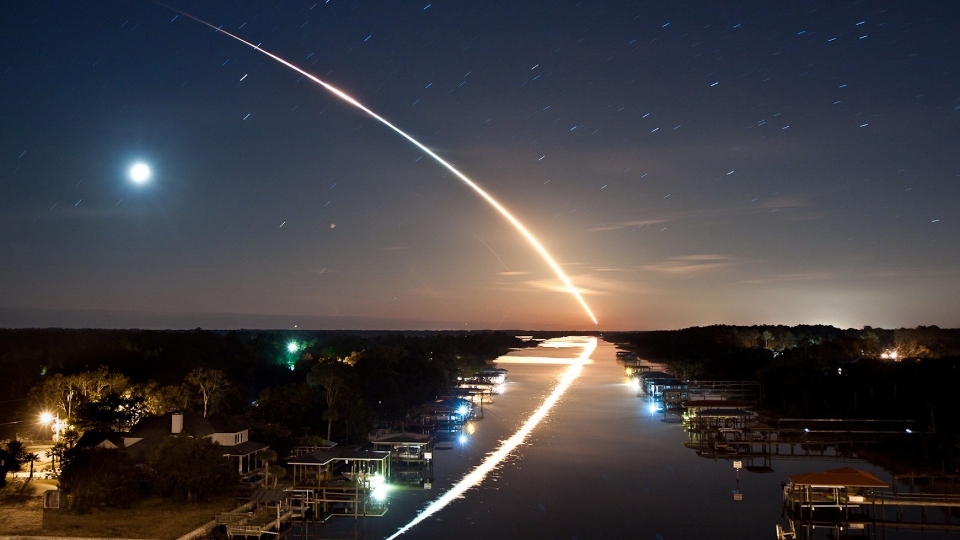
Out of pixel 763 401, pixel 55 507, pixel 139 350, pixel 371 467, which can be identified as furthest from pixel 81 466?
pixel 763 401

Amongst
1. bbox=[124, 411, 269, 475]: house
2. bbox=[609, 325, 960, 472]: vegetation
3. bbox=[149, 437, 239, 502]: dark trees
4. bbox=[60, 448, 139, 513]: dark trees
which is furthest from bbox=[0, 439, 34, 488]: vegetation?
bbox=[609, 325, 960, 472]: vegetation

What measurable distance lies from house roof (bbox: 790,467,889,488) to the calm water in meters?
1.82

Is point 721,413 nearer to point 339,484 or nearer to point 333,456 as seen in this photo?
point 333,456

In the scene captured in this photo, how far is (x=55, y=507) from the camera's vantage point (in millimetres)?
26031

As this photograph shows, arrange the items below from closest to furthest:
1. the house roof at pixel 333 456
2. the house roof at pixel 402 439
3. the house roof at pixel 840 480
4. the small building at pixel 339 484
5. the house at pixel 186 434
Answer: the house roof at pixel 840 480 → the small building at pixel 339 484 → the house at pixel 186 434 → the house roof at pixel 333 456 → the house roof at pixel 402 439

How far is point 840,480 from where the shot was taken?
90.9 ft

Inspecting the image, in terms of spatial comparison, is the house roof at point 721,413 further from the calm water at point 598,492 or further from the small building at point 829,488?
the small building at point 829,488

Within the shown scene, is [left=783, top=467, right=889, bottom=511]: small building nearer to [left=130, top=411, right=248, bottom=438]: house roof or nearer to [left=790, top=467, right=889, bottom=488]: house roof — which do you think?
[left=790, top=467, right=889, bottom=488]: house roof

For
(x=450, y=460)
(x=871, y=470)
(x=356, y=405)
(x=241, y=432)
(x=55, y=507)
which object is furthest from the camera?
(x=356, y=405)

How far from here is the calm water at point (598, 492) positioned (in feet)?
90.3

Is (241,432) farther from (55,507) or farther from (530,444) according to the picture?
(530,444)

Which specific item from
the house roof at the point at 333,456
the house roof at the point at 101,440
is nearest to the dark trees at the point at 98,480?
the house roof at the point at 101,440

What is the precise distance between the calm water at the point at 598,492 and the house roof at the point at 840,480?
1817 millimetres

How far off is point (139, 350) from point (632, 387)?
5363 centimetres
